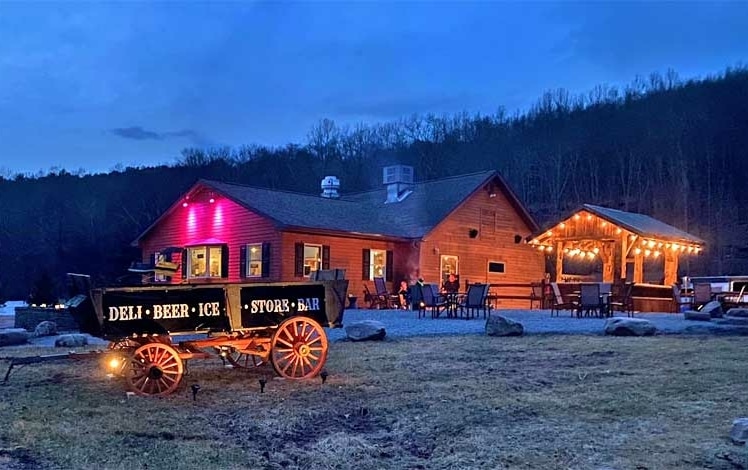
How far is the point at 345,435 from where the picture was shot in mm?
5531

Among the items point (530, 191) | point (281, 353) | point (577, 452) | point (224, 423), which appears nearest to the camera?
point (577, 452)

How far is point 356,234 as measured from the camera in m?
23.3

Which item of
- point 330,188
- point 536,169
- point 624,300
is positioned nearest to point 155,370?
point 624,300

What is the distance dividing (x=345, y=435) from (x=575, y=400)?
2317 millimetres

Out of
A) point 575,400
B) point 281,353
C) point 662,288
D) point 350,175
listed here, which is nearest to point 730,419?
point 575,400

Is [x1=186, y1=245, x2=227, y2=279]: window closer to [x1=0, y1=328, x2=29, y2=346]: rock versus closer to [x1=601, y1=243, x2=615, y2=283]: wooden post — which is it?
[x1=0, y1=328, x2=29, y2=346]: rock

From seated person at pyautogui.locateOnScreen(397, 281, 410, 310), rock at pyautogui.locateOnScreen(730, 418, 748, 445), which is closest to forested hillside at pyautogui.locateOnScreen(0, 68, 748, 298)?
seated person at pyautogui.locateOnScreen(397, 281, 410, 310)

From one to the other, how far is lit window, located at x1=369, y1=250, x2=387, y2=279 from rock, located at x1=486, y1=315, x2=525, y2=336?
38.9 feet

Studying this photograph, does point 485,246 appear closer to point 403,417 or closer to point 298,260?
point 298,260

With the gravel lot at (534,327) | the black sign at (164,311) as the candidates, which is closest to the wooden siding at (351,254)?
the gravel lot at (534,327)

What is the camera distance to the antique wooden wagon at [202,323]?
23.0ft

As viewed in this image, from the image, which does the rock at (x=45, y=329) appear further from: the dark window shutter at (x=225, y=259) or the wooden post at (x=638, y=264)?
the wooden post at (x=638, y=264)

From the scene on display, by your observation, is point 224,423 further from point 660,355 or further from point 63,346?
point 63,346

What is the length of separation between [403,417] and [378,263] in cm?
1858
